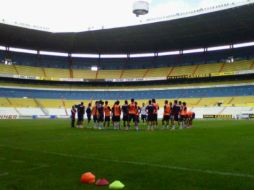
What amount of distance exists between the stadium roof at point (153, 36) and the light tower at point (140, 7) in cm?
437

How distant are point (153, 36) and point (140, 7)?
5489mm

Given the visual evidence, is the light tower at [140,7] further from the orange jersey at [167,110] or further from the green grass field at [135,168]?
the green grass field at [135,168]

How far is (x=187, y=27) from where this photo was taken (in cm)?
5547

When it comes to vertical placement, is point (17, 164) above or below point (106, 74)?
below

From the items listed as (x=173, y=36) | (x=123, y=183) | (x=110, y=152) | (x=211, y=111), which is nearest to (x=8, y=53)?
(x=173, y=36)

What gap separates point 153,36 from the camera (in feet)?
203

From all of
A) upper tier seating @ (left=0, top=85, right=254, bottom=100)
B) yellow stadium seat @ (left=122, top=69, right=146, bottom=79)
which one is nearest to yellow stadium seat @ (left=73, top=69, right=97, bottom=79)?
upper tier seating @ (left=0, top=85, right=254, bottom=100)

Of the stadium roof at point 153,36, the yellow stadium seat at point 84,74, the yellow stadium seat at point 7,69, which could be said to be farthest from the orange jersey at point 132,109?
the yellow stadium seat at point 84,74

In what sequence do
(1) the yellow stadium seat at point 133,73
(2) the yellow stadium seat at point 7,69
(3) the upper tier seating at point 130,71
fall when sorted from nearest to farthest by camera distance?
(3) the upper tier seating at point 130,71
(2) the yellow stadium seat at point 7,69
(1) the yellow stadium seat at point 133,73

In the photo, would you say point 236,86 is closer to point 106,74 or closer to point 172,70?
point 172,70

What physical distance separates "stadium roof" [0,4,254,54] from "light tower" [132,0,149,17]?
4.37 metres

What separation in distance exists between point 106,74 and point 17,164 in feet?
219

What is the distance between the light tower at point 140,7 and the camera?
62656mm

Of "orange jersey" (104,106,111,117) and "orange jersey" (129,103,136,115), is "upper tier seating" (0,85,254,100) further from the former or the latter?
"orange jersey" (129,103,136,115)
